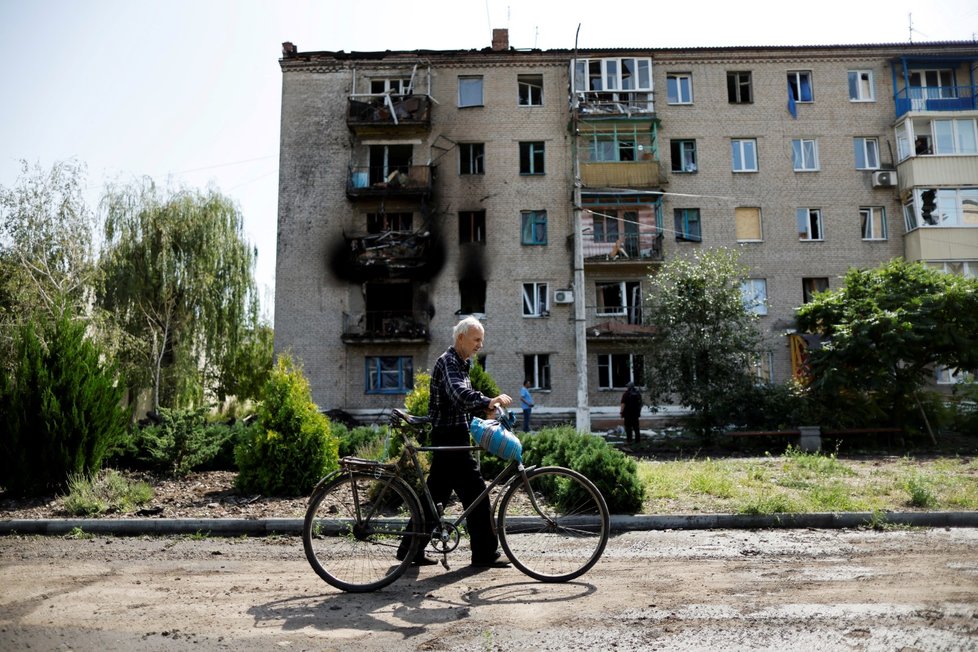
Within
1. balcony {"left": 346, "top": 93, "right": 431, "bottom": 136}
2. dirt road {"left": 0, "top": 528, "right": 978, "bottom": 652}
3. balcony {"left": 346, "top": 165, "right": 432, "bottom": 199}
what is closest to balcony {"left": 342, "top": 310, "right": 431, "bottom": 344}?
balcony {"left": 346, "top": 165, "right": 432, "bottom": 199}

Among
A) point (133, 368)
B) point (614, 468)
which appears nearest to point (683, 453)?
point (614, 468)

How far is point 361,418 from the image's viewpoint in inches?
1136

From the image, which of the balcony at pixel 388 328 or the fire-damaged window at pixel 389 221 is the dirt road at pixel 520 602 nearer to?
the balcony at pixel 388 328

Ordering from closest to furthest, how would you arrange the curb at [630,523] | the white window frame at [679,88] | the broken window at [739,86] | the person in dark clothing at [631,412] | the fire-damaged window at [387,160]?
the curb at [630,523] < the person in dark clothing at [631,412] < the fire-damaged window at [387,160] < the white window frame at [679,88] < the broken window at [739,86]

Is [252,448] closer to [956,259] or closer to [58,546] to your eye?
[58,546]

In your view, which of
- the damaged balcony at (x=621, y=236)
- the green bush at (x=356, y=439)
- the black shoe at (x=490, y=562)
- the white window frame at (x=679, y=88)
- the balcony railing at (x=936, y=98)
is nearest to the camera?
the black shoe at (x=490, y=562)

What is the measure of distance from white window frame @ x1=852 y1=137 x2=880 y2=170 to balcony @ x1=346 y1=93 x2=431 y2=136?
19079 mm

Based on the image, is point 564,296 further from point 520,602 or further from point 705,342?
point 520,602

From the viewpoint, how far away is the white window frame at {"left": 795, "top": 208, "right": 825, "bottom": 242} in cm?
3062

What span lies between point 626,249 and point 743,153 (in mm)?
7082

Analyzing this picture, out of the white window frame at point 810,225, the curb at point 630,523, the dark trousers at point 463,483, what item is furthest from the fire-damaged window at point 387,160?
the dark trousers at point 463,483

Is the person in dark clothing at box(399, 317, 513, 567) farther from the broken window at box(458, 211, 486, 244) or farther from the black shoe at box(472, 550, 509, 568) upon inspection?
the broken window at box(458, 211, 486, 244)

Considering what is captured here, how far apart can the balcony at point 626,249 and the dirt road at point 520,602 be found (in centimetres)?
2325

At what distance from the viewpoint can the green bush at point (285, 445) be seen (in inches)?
374
